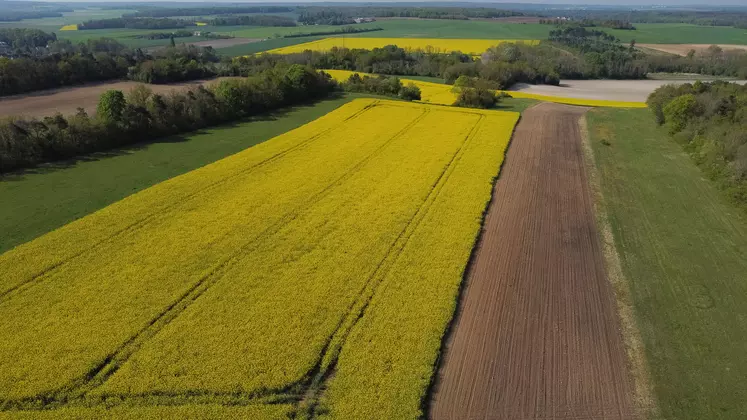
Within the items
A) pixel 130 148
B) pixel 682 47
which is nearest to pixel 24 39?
pixel 130 148

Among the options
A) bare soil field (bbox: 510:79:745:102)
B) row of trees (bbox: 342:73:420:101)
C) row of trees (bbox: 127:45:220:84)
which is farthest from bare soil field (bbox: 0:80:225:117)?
bare soil field (bbox: 510:79:745:102)

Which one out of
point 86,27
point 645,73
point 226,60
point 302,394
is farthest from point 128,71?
point 86,27

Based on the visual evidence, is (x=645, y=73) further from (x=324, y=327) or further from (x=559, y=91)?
(x=324, y=327)

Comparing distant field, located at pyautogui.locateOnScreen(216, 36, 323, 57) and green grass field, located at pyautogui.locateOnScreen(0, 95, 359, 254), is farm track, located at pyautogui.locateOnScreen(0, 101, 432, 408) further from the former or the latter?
distant field, located at pyautogui.locateOnScreen(216, 36, 323, 57)

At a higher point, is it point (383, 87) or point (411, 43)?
point (411, 43)

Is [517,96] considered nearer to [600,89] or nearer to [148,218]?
[600,89]
